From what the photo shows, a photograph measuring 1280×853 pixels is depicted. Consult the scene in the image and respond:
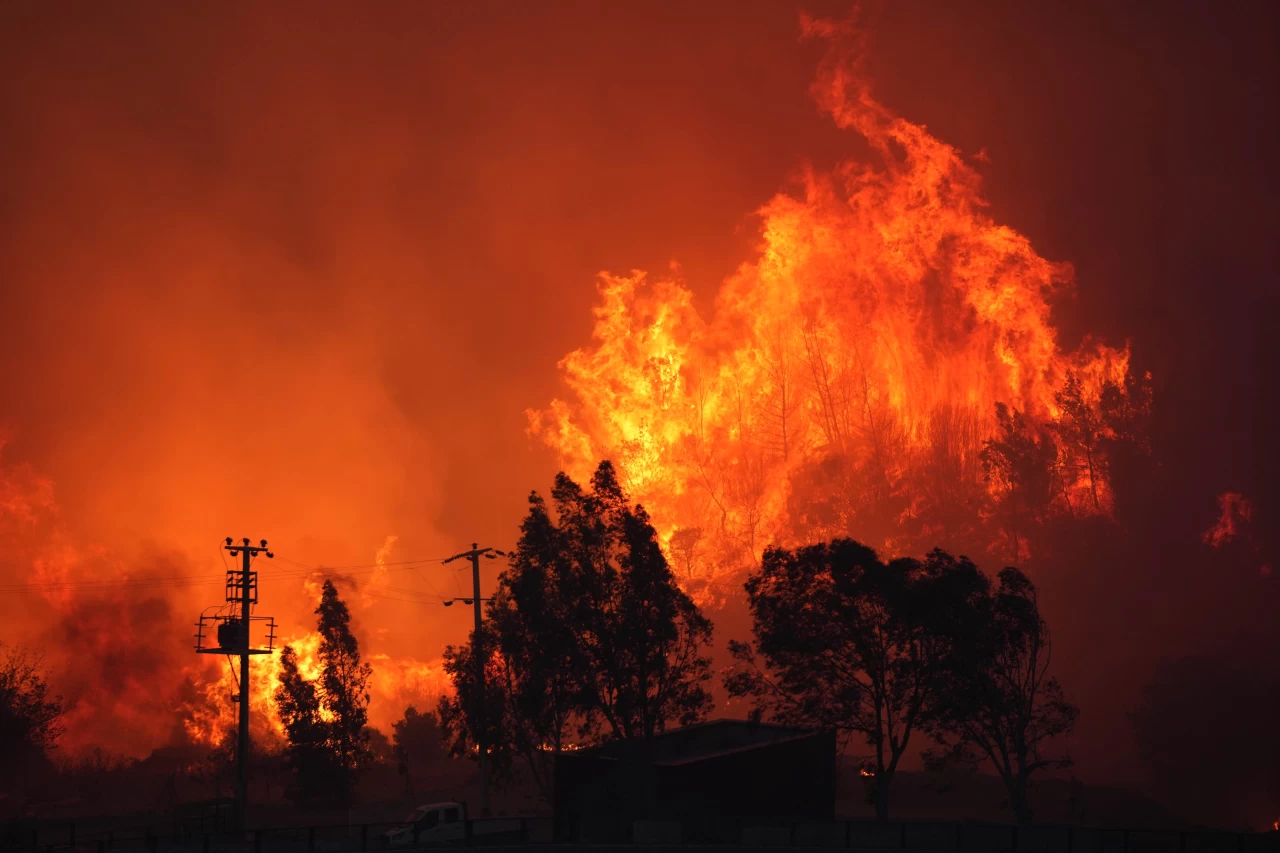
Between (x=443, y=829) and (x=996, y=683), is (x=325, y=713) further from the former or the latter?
(x=996, y=683)

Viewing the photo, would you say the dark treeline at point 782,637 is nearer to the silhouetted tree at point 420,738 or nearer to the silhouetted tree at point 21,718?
the silhouetted tree at point 21,718

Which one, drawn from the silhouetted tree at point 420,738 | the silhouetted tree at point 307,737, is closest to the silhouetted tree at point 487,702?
the silhouetted tree at point 307,737

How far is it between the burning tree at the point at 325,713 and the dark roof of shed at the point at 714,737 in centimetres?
3687

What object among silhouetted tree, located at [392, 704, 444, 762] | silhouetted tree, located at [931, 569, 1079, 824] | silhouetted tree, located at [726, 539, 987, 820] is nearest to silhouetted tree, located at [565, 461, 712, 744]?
silhouetted tree, located at [726, 539, 987, 820]

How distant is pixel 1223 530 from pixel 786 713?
16423cm

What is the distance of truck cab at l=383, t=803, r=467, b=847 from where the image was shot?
47.5 meters

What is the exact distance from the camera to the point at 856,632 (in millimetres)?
56812

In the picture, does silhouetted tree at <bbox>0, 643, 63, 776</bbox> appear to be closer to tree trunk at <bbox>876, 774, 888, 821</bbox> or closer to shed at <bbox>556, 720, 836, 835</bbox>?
shed at <bbox>556, 720, 836, 835</bbox>

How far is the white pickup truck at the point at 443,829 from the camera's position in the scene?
47.4m

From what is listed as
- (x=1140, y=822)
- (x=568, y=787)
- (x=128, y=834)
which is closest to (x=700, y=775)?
(x=568, y=787)

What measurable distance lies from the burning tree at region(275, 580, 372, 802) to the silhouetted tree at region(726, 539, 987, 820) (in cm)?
4179

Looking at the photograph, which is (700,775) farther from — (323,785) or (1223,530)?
(1223,530)

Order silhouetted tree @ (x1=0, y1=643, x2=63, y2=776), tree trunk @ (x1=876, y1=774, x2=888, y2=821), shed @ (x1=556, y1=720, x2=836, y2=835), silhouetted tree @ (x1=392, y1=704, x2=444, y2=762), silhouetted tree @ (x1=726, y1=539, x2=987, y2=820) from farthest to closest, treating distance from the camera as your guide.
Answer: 1. silhouetted tree @ (x1=392, y1=704, x2=444, y2=762)
2. silhouetted tree @ (x1=0, y1=643, x2=63, y2=776)
3. silhouetted tree @ (x1=726, y1=539, x2=987, y2=820)
4. tree trunk @ (x1=876, y1=774, x2=888, y2=821)
5. shed @ (x1=556, y1=720, x2=836, y2=835)

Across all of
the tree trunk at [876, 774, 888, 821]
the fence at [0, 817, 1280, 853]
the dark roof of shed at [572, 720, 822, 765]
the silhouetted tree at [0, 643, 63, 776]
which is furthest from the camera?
the silhouetted tree at [0, 643, 63, 776]
